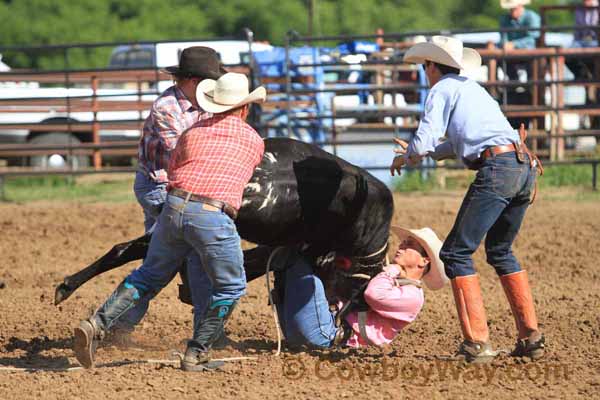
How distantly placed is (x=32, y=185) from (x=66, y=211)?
297cm

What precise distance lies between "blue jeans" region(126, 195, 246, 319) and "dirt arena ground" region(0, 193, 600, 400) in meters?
0.43

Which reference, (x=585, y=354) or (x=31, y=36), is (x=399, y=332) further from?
(x=31, y=36)

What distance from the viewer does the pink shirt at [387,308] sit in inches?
214

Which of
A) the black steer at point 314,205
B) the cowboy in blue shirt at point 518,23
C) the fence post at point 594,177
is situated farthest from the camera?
the cowboy in blue shirt at point 518,23

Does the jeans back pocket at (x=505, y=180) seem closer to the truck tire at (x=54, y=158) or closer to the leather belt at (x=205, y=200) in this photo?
the leather belt at (x=205, y=200)

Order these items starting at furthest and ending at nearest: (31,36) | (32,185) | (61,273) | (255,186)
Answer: (31,36), (32,185), (61,273), (255,186)

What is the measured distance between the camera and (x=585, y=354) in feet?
17.9

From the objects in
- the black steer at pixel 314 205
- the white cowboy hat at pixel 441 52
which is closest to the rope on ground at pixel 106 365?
the black steer at pixel 314 205

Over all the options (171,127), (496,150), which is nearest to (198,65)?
(171,127)

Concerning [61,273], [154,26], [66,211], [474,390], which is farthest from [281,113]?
[154,26]

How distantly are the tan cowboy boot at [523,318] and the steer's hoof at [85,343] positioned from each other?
210 cm

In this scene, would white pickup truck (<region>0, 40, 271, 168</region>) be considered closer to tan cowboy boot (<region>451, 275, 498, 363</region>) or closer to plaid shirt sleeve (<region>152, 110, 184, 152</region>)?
plaid shirt sleeve (<region>152, 110, 184, 152</region>)

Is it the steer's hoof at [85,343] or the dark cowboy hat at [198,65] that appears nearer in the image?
the steer's hoof at [85,343]

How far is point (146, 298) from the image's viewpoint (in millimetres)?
5395
